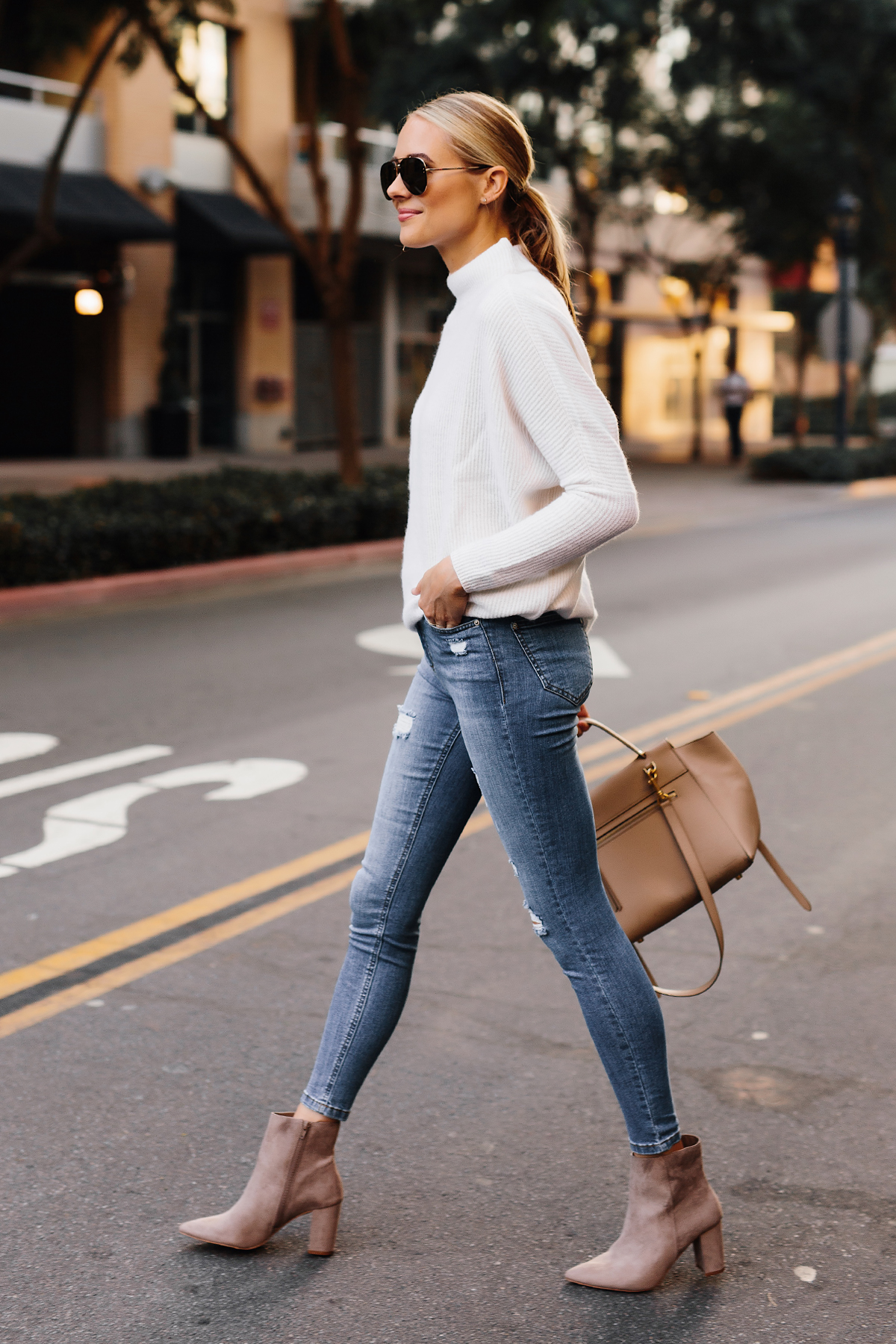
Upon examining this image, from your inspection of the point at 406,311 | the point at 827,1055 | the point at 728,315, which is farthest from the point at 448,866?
the point at 728,315

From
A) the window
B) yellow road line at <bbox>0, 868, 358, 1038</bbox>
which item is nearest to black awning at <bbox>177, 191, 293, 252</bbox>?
the window

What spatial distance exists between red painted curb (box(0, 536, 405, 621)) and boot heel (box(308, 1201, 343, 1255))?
917 cm

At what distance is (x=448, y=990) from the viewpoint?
14.6 ft

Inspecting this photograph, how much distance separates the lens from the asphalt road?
9.47ft

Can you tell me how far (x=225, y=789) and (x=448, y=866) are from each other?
1.33 metres

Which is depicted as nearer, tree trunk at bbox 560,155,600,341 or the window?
tree trunk at bbox 560,155,600,341

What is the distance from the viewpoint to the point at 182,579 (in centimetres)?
1341

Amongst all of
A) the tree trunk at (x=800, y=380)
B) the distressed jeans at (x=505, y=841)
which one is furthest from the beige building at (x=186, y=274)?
the distressed jeans at (x=505, y=841)

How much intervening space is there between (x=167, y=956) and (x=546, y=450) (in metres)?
2.54

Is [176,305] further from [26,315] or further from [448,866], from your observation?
[448,866]

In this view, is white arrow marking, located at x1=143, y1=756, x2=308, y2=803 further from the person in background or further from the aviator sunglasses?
the person in background

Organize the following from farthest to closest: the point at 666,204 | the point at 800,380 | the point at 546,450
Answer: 1. the point at 666,204
2. the point at 800,380
3. the point at 546,450

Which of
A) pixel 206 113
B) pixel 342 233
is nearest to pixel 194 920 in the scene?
pixel 206 113

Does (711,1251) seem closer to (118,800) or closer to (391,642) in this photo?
(118,800)
